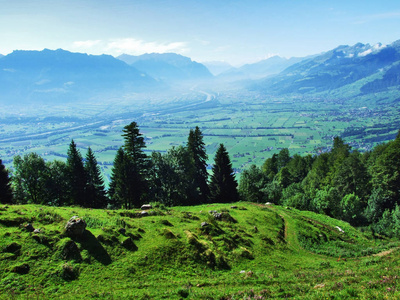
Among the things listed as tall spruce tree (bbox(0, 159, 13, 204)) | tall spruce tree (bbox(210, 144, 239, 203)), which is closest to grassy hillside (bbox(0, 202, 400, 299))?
tall spruce tree (bbox(0, 159, 13, 204))

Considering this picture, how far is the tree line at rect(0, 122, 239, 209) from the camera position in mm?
46938

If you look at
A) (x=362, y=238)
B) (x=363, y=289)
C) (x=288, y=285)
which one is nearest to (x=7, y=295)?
(x=288, y=285)

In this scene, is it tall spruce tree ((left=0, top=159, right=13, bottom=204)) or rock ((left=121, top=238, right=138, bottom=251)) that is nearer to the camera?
rock ((left=121, top=238, right=138, bottom=251))

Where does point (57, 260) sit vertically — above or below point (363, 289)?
above

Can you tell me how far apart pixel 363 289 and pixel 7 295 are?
66.3 ft

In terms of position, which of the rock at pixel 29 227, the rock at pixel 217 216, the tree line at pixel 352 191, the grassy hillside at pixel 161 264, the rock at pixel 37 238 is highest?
the rock at pixel 29 227

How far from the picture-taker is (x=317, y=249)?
30.0 meters

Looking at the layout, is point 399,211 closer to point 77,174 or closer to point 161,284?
point 161,284

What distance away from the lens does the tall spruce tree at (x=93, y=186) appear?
172 feet

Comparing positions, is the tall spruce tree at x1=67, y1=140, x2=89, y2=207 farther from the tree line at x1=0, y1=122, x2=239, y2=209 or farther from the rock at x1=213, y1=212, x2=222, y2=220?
the rock at x1=213, y1=212, x2=222, y2=220

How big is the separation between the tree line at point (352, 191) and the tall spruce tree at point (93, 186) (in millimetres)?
37157

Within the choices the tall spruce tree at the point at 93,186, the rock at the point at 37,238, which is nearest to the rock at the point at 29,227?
the rock at the point at 37,238

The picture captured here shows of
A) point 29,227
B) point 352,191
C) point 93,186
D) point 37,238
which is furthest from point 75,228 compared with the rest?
point 352,191

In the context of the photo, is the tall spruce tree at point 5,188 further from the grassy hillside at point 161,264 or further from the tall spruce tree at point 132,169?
the grassy hillside at point 161,264
